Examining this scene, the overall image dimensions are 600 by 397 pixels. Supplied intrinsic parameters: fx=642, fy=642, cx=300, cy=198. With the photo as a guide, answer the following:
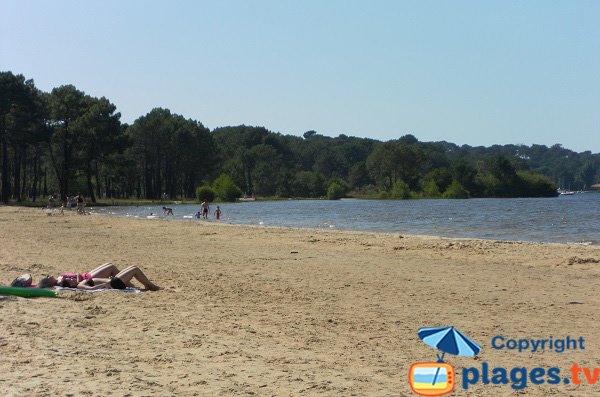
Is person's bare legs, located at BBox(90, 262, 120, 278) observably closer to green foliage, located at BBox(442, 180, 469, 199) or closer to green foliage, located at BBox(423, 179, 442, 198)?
green foliage, located at BBox(423, 179, 442, 198)

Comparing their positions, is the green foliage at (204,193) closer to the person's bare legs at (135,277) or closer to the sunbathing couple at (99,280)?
the sunbathing couple at (99,280)

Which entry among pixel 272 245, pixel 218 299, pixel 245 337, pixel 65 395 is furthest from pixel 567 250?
pixel 65 395

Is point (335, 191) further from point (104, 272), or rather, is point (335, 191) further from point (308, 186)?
point (104, 272)

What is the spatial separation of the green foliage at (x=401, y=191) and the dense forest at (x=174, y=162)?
0.29 meters

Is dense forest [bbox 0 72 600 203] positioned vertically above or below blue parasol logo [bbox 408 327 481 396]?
Result: above

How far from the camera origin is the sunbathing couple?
11.2 metres

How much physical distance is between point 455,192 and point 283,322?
127 metres

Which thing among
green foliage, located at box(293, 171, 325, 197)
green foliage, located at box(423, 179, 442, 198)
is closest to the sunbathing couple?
green foliage, located at box(423, 179, 442, 198)

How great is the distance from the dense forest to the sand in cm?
6050

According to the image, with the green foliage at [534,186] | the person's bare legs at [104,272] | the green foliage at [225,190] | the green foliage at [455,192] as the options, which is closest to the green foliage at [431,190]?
the green foliage at [455,192]

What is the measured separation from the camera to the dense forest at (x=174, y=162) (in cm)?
7626

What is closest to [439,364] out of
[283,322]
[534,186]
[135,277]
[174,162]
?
[283,322]

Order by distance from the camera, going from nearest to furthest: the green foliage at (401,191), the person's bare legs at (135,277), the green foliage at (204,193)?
1. the person's bare legs at (135,277)
2. the green foliage at (204,193)
3. the green foliage at (401,191)

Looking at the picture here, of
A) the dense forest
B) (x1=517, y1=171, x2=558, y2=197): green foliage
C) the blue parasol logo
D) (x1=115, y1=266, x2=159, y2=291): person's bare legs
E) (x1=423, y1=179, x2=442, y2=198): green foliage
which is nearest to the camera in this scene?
the blue parasol logo
